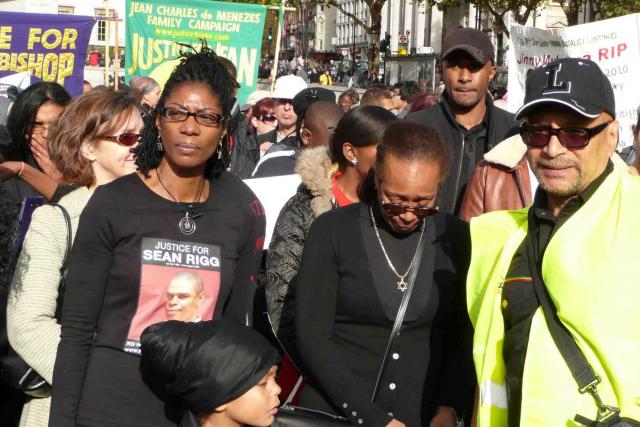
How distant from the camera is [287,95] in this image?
895 centimetres

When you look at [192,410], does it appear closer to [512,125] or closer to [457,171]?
[457,171]

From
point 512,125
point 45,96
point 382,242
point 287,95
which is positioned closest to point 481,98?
point 512,125

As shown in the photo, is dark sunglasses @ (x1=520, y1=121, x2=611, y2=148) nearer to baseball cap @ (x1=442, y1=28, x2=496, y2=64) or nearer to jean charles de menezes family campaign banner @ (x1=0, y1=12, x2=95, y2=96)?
baseball cap @ (x1=442, y1=28, x2=496, y2=64)

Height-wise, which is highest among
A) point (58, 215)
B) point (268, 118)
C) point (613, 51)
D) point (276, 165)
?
point (613, 51)

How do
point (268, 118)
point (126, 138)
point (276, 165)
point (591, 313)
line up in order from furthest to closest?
point (268, 118) < point (276, 165) < point (126, 138) < point (591, 313)

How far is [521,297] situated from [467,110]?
2515 mm

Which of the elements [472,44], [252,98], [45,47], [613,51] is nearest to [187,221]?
[472,44]

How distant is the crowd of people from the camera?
2643 millimetres

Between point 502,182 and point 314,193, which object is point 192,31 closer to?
point 314,193

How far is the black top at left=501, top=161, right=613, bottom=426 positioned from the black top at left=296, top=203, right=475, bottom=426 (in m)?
0.76

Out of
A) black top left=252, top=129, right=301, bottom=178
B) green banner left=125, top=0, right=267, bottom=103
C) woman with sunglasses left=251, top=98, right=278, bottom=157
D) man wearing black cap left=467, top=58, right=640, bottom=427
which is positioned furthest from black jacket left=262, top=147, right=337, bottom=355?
green banner left=125, top=0, right=267, bottom=103

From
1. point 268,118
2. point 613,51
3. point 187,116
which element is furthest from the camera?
point 268,118

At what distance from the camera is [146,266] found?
3.18 m

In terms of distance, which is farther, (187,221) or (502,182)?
(502,182)
